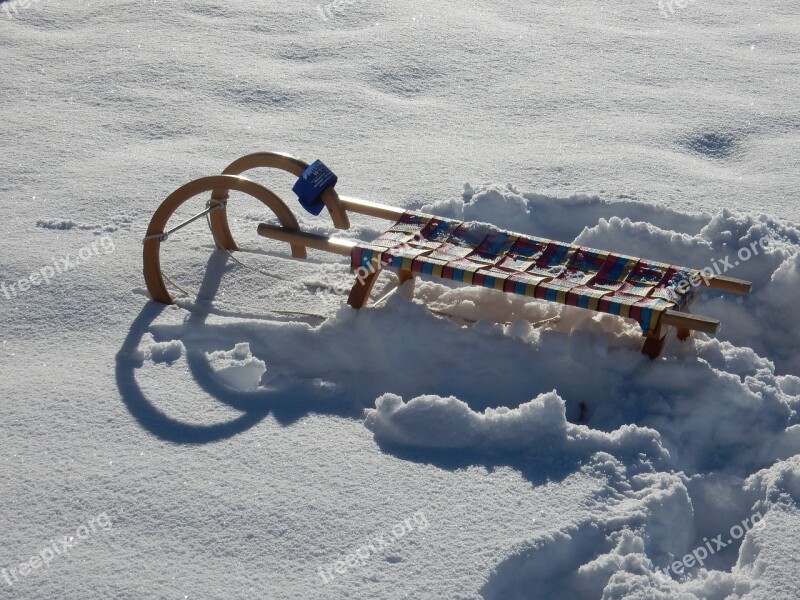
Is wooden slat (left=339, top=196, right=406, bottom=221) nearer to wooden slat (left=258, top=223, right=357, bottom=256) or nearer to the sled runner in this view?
the sled runner

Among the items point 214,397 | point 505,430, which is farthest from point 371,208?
point 505,430

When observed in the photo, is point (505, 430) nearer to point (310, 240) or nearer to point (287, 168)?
point (310, 240)

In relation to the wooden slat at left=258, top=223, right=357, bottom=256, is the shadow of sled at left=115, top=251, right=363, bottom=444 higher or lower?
lower

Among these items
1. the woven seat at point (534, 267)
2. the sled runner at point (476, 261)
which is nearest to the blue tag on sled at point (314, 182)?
the sled runner at point (476, 261)

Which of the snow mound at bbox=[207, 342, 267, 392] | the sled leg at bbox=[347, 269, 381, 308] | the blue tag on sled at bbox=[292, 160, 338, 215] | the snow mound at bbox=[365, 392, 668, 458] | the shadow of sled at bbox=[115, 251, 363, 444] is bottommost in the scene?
the shadow of sled at bbox=[115, 251, 363, 444]

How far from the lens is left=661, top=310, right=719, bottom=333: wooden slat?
10.5ft

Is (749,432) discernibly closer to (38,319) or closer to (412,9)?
(38,319)

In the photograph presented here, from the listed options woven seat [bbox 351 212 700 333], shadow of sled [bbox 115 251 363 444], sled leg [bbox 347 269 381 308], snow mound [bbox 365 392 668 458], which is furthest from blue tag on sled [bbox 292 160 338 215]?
snow mound [bbox 365 392 668 458]

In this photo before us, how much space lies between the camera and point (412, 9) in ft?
22.2

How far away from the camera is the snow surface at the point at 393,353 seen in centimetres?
269

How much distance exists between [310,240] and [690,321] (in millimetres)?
1332

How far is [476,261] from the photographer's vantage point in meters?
3.60

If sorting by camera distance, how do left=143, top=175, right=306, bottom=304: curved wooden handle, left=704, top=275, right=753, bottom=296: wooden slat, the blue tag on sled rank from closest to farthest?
left=704, top=275, right=753, bottom=296: wooden slat, left=143, top=175, right=306, bottom=304: curved wooden handle, the blue tag on sled

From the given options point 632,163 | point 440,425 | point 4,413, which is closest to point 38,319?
point 4,413
